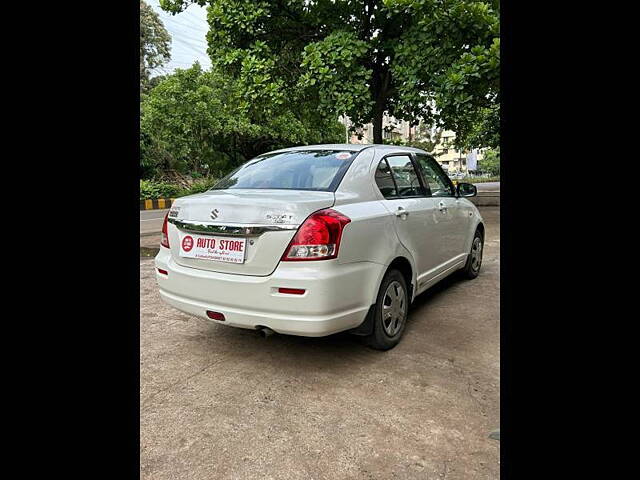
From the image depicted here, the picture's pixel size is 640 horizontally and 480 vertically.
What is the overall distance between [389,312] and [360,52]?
21.7 ft

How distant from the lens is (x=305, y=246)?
2506mm

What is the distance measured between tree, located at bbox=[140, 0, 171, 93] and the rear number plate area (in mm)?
27176

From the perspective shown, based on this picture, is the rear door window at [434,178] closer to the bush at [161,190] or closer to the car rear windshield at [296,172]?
the car rear windshield at [296,172]

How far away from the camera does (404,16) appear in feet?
28.0

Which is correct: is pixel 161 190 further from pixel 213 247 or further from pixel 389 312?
pixel 389 312

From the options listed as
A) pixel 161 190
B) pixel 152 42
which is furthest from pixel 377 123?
pixel 152 42

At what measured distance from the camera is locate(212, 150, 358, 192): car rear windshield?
3.00 m

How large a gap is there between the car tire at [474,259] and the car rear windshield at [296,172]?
2350 millimetres

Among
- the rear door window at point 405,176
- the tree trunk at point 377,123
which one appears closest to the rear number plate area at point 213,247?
the rear door window at point 405,176

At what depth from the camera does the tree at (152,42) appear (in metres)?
27.2
